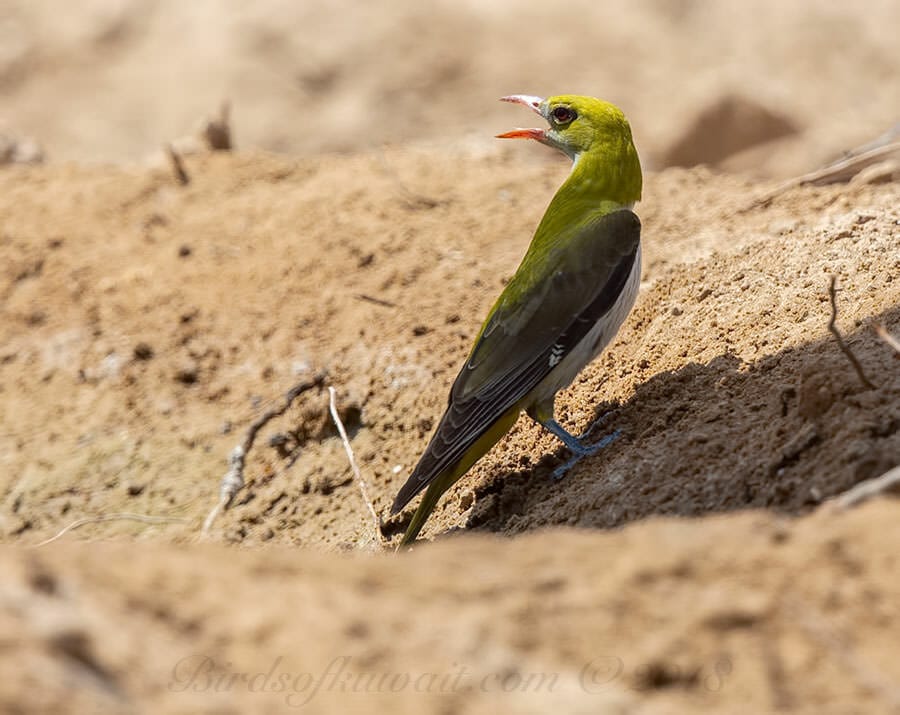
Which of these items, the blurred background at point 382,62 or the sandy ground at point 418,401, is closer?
the sandy ground at point 418,401

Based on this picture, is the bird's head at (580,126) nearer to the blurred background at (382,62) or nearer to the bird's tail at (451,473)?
the bird's tail at (451,473)

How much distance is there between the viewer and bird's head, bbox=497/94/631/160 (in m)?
4.79

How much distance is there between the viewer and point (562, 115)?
495cm

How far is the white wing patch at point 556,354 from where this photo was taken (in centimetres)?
438

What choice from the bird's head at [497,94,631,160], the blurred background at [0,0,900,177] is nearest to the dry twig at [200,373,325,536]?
the bird's head at [497,94,631,160]

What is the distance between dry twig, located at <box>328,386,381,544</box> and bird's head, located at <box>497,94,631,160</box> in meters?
1.43

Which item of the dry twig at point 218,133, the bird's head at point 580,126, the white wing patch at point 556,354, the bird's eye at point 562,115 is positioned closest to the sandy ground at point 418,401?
the dry twig at point 218,133

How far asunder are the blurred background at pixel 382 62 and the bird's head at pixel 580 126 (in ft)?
19.5

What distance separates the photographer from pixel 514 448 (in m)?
4.82

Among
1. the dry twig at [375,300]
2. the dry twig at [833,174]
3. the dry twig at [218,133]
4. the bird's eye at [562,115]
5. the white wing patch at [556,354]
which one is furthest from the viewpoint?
the dry twig at [218,133]

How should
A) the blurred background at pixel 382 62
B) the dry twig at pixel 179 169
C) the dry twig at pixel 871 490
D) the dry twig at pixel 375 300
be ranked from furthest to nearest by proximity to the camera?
1. the blurred background at pixel 382 62
2. the dry twig at pixel 179 169
3. the dry twig at pixel 375 300
4. the dry twig at pixel 871 490

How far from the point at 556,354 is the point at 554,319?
0.15 m

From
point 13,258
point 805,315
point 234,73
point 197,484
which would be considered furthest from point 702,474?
point 234,73

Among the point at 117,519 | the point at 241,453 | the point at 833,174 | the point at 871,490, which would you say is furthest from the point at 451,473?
the point at 833,174
